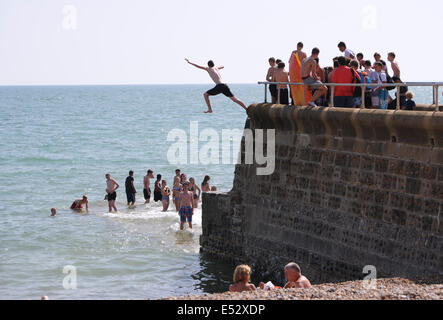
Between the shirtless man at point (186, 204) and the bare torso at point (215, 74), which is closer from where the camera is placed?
the bare torso at point (215, 74)

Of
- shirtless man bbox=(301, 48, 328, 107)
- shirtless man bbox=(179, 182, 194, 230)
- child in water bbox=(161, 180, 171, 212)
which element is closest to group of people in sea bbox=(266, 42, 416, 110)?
shirtless man bbox=(301, 48, 328, 107)

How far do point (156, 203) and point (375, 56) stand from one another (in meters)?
14.2

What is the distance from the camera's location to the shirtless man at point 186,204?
2116 cm

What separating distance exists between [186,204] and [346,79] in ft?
27.5

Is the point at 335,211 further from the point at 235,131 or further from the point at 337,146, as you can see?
the point at 235,131

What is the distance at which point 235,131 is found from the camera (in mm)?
67875

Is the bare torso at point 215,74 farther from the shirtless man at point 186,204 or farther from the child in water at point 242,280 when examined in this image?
the child in water at point 242,280

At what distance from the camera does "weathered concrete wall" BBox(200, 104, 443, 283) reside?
1225cm

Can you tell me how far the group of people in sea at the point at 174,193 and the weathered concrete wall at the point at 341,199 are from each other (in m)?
3.65

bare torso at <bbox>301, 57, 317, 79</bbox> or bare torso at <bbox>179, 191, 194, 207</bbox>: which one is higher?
bare torso at <bbox>301, 57, 317, 79</bbox>

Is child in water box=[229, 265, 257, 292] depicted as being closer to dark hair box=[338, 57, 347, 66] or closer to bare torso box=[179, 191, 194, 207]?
dark hair box=[338, 57, 347, 66]

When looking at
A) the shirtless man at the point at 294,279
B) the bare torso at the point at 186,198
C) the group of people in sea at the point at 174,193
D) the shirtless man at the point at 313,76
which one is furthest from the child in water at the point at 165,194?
the shirtless man at the point at 294,279

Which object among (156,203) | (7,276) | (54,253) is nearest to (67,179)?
(156,203)

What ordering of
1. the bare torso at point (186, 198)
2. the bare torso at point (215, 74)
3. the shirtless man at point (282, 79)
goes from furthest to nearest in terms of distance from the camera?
the bare torso at point (186, 198), the shirtless man at point (282, 79), the bare torso at point (215, 74)
